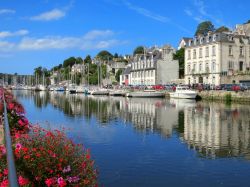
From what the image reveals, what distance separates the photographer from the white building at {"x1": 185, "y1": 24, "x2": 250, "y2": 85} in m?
77.9

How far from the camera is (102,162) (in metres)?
17.3

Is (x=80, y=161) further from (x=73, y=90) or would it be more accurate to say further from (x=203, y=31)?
(x=203, y=31)

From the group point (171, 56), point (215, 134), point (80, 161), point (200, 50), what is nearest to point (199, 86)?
point (200, 50)

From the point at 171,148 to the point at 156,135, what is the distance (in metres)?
5.05

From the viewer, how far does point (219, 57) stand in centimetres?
7806

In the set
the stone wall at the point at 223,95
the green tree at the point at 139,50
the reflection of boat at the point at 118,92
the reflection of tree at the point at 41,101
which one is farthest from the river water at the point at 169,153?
the green tree at the point at 139,50

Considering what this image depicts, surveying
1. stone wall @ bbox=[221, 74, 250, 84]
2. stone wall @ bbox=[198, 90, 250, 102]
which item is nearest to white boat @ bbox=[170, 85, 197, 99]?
stone wall @ bbox=[198, 90, 250, 102]

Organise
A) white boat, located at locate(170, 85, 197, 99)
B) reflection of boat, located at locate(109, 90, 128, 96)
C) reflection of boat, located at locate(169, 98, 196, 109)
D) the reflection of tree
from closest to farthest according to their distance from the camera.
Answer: reflection of boat, located at locate(169, 98, 196, 109) < the reflection of tree < white boat, located at locate(170, 85, 197, 99) < reflection of boat, located at locate(109, 90, 128, 96)

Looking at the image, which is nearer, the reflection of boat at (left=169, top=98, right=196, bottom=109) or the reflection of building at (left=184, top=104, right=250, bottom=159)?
the reflection of building at (left=184, top=104, right=250, bottom=159)

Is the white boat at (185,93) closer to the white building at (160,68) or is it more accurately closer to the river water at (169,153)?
the white building at (160,68)

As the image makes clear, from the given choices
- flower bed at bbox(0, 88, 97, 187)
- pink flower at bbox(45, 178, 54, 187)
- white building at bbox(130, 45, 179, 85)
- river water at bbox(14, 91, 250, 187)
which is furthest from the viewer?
white building at bbox(130, 45, 179, 85)

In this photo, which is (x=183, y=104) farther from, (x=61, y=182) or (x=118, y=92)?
(x=61, y=182)

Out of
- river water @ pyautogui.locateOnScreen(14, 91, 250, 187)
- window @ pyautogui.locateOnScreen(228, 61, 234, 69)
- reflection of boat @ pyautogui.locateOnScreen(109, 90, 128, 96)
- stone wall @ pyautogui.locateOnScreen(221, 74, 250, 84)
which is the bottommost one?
river water @ pyautogui.locateOnScreen(14, 91, 250, 187)

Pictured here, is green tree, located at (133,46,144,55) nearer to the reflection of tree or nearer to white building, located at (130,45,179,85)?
white building, located at (130,45,179,85)
